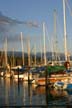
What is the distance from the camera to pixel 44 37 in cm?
7656

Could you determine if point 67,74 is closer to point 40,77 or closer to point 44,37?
point 40,77

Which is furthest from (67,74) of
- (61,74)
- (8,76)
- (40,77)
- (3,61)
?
(3,61)

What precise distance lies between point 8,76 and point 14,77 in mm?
7921

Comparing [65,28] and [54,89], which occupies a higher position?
[65,28]

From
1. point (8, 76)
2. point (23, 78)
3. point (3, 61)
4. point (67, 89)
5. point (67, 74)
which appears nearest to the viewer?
point (67, 89)

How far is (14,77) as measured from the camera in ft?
257

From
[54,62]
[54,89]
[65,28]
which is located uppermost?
[65,28]

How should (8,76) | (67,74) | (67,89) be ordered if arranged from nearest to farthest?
(67,89), (67,74), (8,76)

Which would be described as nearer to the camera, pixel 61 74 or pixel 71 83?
pixel 71 83

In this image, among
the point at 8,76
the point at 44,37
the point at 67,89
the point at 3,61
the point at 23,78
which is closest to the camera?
the point at 67,89

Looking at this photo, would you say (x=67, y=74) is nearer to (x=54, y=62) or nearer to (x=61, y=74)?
(x=61, y=74)

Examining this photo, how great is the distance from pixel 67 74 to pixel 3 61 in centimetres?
5455

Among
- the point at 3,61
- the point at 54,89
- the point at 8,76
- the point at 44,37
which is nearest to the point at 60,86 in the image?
the point at 54,89

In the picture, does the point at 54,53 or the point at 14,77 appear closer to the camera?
the point at 54,53
